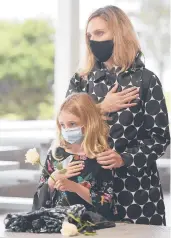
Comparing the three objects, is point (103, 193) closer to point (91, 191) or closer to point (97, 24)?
point (91, 191)

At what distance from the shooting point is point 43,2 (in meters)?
3.61

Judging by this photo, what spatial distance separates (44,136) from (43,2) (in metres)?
0.71

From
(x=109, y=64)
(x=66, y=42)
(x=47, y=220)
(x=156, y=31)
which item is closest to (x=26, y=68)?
(x=66, y=42)

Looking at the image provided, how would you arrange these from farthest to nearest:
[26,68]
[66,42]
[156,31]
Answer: [26,68] → [156,31] → [66,42]

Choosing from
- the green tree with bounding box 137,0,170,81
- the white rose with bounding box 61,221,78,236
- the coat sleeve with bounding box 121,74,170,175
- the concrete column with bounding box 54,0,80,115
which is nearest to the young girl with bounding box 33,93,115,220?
the coat sleeve with bounding box 121,74,170,175

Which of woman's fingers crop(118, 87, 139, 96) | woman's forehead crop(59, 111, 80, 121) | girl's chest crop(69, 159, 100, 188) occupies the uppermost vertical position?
woman's fingers crop(118, 87, 139, 96)

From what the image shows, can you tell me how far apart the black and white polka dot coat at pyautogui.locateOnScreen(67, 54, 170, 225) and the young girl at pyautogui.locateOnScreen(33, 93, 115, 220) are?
86 mm

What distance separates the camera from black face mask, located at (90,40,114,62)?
2561mm

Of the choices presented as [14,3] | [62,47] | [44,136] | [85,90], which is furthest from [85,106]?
[14,3]

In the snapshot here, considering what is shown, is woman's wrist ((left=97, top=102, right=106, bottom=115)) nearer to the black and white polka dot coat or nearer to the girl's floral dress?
the black and white polka dot coat

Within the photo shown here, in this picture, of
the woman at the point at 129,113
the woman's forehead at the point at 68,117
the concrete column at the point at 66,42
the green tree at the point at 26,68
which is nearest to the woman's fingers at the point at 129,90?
the woman at the point at 129,113

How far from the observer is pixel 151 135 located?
2.55m

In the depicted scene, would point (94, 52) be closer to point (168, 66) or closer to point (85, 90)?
point (85, 90)

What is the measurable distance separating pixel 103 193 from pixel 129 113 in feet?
1.07
